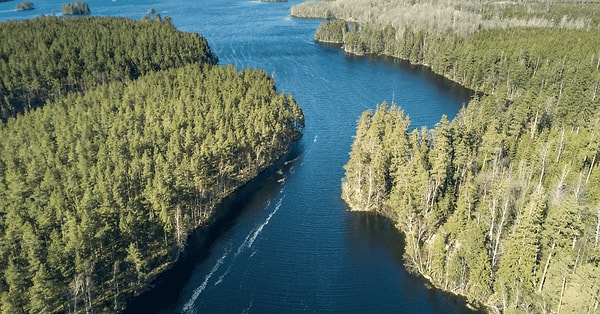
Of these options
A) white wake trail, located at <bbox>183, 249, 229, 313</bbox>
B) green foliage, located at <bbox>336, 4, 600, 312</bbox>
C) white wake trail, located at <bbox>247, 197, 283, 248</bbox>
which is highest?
green foliage, located at <bbox>336, 4, 600, 312</bbox>

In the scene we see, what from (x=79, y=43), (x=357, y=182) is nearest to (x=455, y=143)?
(x=357, y=182)

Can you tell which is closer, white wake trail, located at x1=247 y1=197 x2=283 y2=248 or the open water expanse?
the open water expanse

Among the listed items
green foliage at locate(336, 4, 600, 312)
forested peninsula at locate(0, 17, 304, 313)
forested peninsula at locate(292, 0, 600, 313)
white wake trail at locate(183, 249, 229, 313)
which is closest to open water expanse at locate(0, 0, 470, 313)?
white wake trail at locate(183, 249, 229, 313)

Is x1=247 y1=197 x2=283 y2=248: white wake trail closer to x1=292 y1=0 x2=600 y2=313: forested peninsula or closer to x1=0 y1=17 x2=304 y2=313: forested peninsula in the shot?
x1=0 y1=17 x2=304 y2=313: forested peninsula

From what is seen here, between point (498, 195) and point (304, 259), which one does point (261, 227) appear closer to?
point (304, 259)

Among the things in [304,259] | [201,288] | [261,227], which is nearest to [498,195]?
[304,259]

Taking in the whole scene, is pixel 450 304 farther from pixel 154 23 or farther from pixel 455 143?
pixel 154 23
